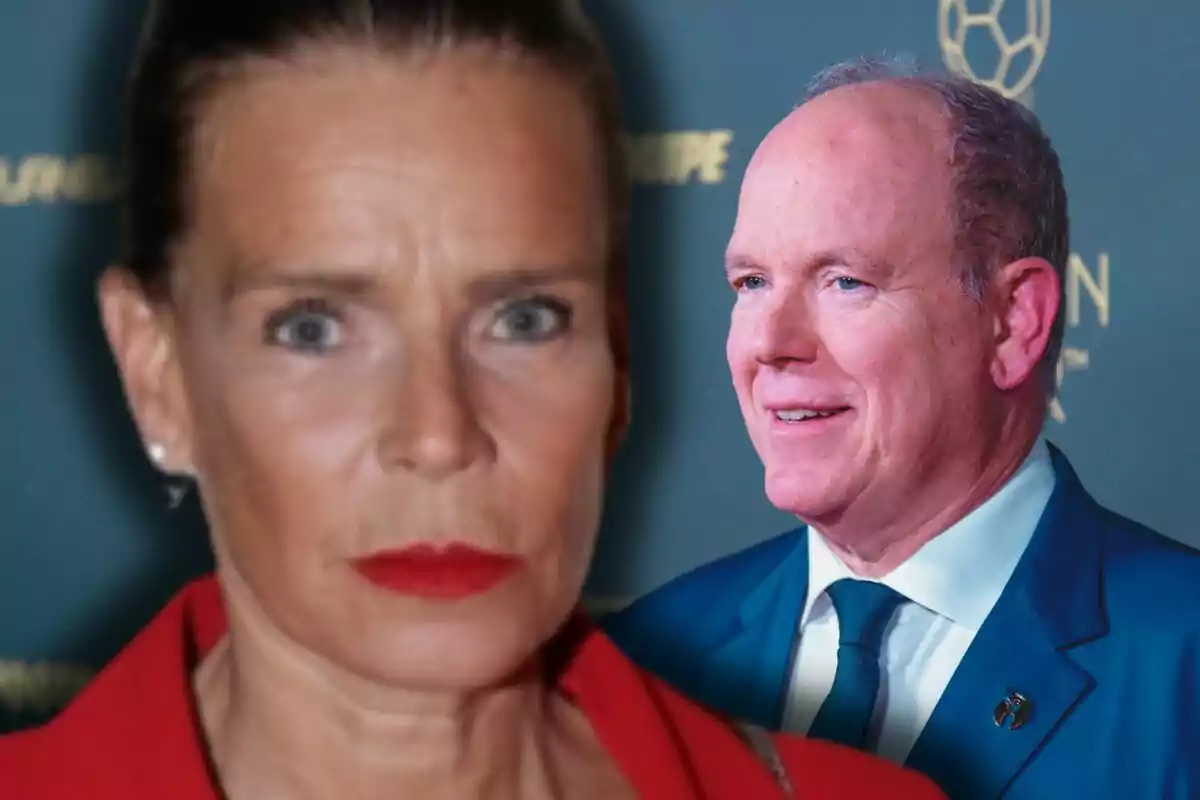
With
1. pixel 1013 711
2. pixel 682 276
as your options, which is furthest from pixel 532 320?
pixel 1013 711

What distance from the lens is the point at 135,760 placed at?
82 centimetres

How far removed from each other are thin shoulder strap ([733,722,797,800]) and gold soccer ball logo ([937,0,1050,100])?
0.47m

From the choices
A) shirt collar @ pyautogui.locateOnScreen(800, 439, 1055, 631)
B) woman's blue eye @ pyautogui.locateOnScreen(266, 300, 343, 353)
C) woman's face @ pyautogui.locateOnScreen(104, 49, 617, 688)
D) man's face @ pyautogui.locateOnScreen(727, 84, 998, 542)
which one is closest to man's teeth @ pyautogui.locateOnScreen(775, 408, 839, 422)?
man's face @ pyautogui.locateOnScreen(727, 84, 998, 542)

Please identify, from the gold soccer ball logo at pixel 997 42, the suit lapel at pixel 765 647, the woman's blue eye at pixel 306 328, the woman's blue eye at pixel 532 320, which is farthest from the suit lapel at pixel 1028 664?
the woman's blue eye at pixel 306 328

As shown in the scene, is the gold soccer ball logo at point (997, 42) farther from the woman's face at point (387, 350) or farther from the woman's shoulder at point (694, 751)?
the woman's shoulder at point (694, 751)

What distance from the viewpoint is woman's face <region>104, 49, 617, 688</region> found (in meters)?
0.75

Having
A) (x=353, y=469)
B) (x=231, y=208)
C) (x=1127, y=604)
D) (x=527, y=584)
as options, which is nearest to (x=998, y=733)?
(x=1127, y=604)

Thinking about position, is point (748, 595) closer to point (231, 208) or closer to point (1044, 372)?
point (1044, 372)

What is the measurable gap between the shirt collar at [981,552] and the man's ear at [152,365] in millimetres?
485

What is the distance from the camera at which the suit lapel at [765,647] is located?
38.7 inches

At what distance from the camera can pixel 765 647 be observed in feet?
3.25

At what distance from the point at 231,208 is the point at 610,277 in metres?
0.24

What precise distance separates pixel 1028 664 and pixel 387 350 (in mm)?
474

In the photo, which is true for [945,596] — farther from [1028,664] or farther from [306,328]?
[306,328]
